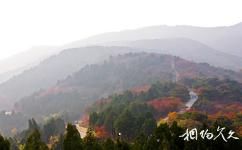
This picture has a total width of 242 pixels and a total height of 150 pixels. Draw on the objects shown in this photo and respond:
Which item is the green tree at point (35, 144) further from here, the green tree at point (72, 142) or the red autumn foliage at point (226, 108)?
the red autumn foliage at point (226, 108)

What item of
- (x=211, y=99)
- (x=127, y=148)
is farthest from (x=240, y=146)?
(x=211, y=99)

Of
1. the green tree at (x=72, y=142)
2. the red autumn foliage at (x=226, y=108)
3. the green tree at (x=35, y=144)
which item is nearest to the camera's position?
the green tree at (x=35, y=144)

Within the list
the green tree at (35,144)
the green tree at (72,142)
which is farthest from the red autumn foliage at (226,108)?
the green tree at (35,144)

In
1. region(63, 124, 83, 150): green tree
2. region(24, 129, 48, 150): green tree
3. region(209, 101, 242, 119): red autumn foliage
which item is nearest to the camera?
region(24, 129, 48, 150): green tree

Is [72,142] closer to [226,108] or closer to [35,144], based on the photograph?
[35,144]

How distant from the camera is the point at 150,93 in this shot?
428ft

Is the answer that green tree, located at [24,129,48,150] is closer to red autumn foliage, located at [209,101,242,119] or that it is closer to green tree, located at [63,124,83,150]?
green tree, located at [63,124,83,150]

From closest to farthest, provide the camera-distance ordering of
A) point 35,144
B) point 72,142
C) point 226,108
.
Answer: point 35,144 < point 72,142 < point 226,108

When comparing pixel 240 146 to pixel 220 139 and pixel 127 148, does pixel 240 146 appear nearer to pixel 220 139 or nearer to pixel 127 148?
pixel 220 139

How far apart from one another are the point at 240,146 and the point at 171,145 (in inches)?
239

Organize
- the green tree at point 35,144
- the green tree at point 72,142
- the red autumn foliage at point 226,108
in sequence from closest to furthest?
the green tree at point 35,144 → the green tree at point 72,142 → the red autumn foliage at point 226,108

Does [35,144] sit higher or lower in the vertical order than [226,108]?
higher

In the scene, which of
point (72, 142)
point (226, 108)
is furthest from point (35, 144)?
point (226, 108)

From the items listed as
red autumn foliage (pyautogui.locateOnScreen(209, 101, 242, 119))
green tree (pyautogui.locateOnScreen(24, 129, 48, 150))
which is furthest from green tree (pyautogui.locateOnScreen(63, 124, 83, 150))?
red autumn foliage (pyautogui.locateOnScreen(209, 101, 242, 119))
